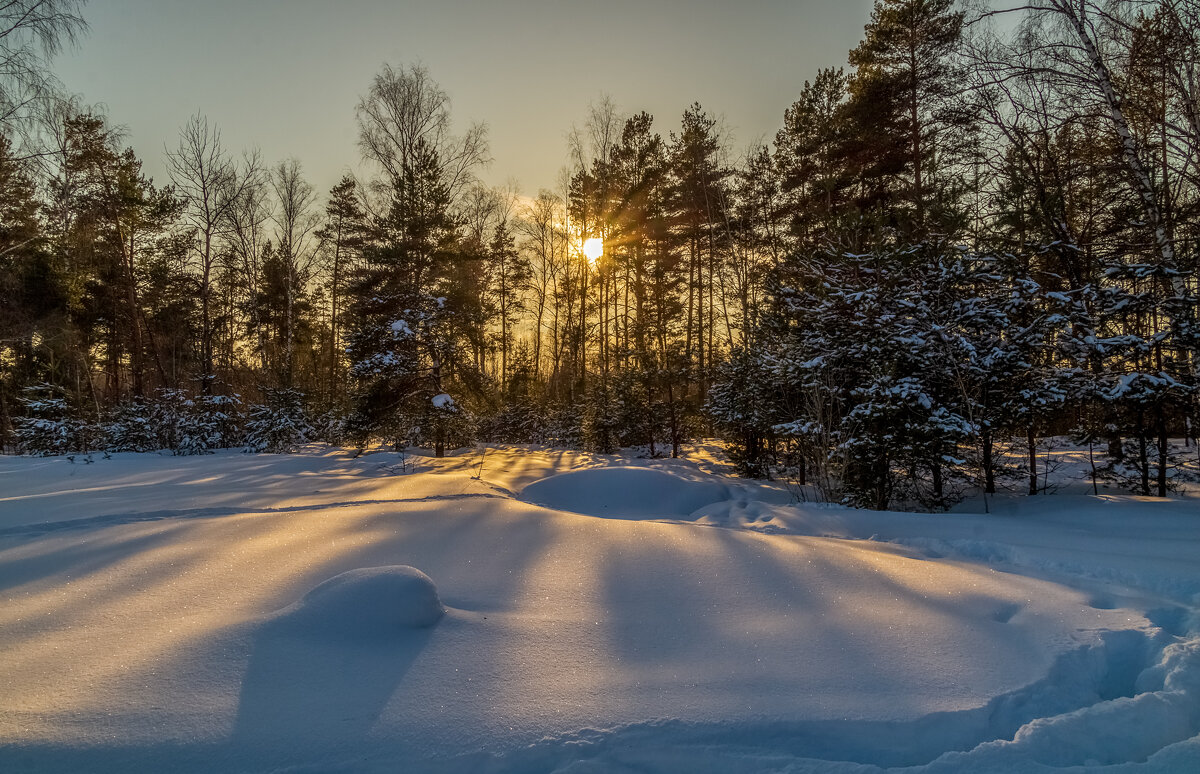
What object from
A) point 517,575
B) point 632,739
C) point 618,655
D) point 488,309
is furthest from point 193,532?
point 488,309

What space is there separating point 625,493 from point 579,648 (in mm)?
5390

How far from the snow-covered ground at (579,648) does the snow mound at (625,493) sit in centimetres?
306

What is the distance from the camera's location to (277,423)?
41.6ft

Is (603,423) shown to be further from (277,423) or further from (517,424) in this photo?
(277,423)

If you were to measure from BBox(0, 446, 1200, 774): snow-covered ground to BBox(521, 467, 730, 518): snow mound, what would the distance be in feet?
10.0

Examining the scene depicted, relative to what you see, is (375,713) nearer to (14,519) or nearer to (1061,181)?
(14,519)

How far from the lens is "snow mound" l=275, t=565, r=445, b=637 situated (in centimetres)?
220

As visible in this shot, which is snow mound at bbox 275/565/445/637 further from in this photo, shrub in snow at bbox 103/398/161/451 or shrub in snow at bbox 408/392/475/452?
shrub in snow at bbox 103/398/161/451

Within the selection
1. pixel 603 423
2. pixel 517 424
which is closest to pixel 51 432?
pixel 517 424

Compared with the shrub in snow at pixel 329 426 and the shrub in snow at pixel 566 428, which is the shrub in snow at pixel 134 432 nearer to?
the shrub in snow at pixel 329 426

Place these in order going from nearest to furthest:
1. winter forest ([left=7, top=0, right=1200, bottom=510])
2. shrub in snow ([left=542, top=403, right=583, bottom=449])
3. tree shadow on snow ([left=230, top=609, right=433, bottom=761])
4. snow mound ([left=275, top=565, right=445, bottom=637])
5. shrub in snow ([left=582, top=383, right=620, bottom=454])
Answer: tree shadow on snow ([left=230, top=609, right=433, bottom=761])
snow mound ([left=275, top=565, right=445, bottom=637])
winter forest ([left=7, top=0, right=1200, bottom=510])
shrub in snow ([left=582, top=383, right=620, bottom=454])
shrub in snow ([left=542, top=403, right=583, bottom=449])

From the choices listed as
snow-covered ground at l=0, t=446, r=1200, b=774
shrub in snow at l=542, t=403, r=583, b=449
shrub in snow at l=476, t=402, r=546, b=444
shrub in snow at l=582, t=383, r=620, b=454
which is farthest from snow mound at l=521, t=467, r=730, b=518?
shrub in snow at l=476, t=402, r=546, b=444

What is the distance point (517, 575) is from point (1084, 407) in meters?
7.90

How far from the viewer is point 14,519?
4043mm
